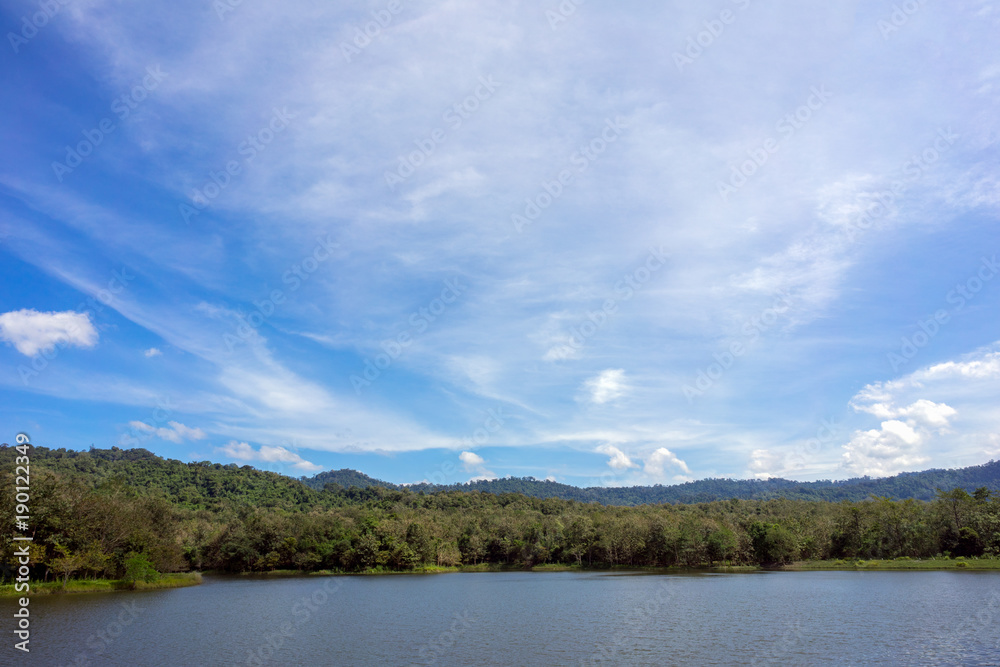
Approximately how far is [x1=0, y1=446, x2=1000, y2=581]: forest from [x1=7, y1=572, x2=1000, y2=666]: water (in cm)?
811

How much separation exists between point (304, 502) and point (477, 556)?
83.4 metres

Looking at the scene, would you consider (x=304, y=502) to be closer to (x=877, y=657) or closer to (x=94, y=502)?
(x=94, y=502)

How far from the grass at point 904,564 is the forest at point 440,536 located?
3.27 metres

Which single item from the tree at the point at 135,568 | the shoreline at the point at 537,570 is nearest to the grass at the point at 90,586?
the shoreline at the point at 537,570

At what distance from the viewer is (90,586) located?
6319cm

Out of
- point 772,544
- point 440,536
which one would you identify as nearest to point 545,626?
point 772,544

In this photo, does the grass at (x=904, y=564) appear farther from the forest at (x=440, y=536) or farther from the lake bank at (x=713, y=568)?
the forest at (x=440, y=536)

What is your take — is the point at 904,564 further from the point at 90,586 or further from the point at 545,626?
the point at 90,586

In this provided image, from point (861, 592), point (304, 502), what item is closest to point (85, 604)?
point (861, 592)

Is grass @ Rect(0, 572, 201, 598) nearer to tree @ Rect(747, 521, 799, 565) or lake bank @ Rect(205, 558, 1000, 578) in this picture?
lake bank @ Rect(205, 558, 1000, 578)

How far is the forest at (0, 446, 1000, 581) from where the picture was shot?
6194 centimetres

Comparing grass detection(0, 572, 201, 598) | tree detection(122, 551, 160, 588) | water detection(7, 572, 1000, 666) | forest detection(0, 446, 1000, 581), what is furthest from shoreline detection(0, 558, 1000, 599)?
water detection(7, 572, 1000, 666)

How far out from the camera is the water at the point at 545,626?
30078 millimetres

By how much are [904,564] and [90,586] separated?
108112mm
